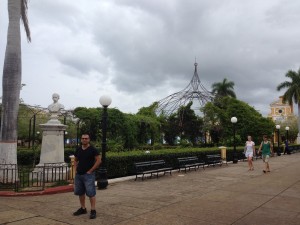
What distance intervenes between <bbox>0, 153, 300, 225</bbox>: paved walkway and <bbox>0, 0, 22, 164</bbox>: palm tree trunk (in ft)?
8.78

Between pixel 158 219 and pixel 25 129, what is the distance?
39.6m

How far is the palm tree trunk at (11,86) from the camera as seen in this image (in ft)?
36.3

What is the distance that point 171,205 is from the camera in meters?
7.85

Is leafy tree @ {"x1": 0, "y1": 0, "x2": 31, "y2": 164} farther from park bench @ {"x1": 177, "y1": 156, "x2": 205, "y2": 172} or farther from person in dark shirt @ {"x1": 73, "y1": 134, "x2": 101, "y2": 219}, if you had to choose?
park bench @ {"x1": 177, "y1": 156, "x2": 205, "y2": 172}

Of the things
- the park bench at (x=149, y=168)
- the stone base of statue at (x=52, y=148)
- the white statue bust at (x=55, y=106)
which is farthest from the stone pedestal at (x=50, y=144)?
A: the park bench at (x=149, y=168)

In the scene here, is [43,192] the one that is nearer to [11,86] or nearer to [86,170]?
[86,170]

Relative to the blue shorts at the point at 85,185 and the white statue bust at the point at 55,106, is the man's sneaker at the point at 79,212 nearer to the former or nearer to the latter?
the blue shorts at the point at 85,185

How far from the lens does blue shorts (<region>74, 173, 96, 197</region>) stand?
6.54 metres

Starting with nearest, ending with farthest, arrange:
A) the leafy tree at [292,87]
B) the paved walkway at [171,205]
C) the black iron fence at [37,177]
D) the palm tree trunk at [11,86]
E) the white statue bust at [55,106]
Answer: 1. the paved walkway at [171,205]
2. the black iron fence at [37,177]
3. the palm tree trunk at [11,86]
4. the white statue bust at [55,106]
5. the leafy tree at [292,87]

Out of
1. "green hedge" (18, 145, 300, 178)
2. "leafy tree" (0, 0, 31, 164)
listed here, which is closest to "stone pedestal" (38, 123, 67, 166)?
"leafy tree" (0, 0, 31, 164)

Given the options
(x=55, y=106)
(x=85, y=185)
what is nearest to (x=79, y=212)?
(x=85, y=185)

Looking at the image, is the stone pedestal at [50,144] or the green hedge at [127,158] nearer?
the stone pedestal at [50,144]

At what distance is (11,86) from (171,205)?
7.24 m

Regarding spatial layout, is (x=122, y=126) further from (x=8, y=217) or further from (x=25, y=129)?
(x=8, y=217)
